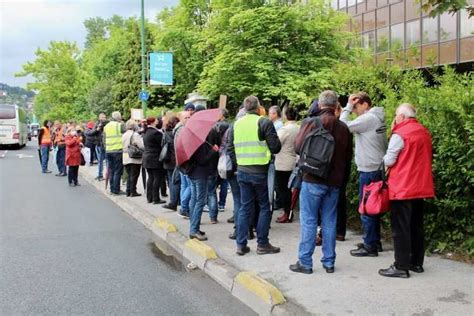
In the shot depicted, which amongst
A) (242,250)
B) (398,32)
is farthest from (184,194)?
(398,32)

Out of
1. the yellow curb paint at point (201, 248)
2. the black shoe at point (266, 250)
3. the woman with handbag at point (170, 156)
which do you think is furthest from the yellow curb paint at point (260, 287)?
the woman with handbag at point (170, 156)

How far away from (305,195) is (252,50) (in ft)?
45.4

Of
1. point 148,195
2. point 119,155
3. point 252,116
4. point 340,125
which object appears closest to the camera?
point 340,125

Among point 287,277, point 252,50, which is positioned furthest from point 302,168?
point 252,50

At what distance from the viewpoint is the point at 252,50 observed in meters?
18.9

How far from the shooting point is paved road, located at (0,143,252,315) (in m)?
5.18

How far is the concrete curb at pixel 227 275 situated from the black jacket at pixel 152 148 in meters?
1.37

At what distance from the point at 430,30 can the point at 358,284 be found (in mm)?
28007

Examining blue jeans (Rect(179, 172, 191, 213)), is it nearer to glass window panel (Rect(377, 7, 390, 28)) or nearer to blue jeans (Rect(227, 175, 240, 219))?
blue jeans (Rect(227, 175, 240, 219))

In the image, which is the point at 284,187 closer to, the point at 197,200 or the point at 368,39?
the point at 197,200

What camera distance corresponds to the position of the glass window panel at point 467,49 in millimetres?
27500

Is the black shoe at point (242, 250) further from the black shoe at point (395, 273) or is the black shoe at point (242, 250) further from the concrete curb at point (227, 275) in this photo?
the black shoe at point (395, 273)

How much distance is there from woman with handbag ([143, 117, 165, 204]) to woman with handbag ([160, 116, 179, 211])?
55cm

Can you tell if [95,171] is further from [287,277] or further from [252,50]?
[287,277]
